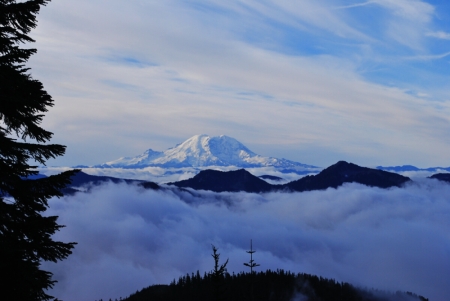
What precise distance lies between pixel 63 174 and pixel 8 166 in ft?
7.11

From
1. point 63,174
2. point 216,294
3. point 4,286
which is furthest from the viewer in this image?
point 216,294

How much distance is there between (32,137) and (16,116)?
1.10 metres

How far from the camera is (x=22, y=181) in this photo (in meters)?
19.3

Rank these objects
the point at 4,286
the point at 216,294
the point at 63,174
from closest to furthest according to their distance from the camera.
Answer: the point at 4,286 < the point at 63,174 < the point at 216,294

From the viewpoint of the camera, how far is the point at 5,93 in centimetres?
1853

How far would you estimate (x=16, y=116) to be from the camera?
19391 mm

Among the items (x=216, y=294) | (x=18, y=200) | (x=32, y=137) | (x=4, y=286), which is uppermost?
(x=32, y=137)

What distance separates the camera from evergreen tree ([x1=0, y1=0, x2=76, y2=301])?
730 inches

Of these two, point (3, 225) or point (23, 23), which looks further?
point (23, 23)

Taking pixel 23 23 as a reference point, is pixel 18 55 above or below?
below

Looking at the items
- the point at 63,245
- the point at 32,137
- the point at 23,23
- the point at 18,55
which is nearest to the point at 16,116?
the point at 32,137

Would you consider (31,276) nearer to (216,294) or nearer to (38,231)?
(38,231)

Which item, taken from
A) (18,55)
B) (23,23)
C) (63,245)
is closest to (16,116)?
(18,55)

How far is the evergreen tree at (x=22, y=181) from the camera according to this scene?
18.5 metres
